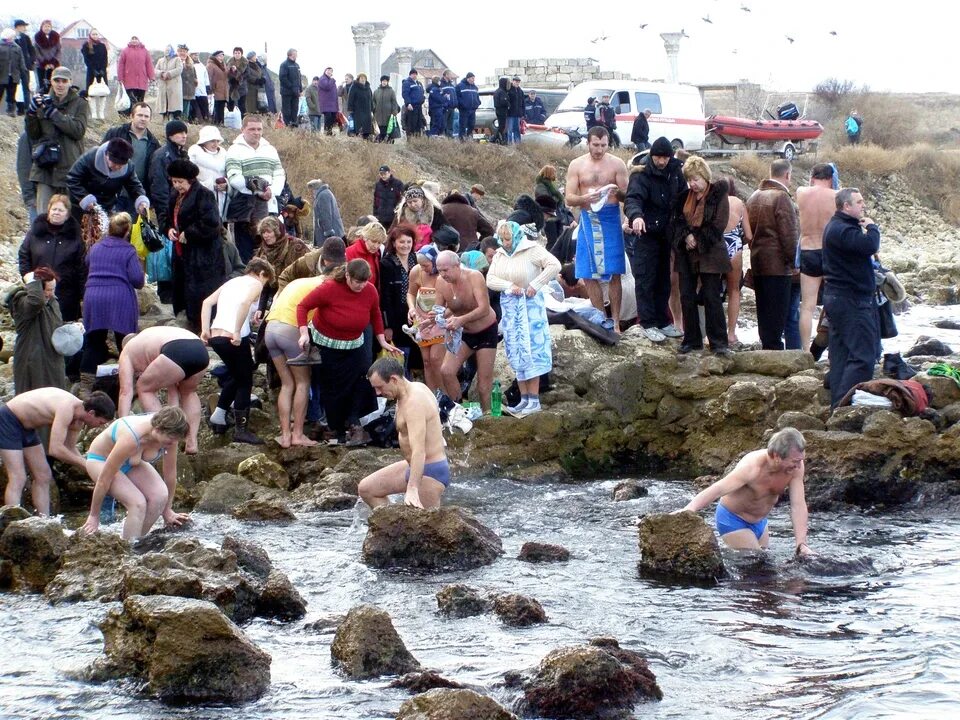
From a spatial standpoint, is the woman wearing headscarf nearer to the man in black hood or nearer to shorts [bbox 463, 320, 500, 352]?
the man in black hood

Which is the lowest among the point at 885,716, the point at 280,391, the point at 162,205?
the point at 885,716

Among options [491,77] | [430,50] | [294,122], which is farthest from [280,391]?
[430,50]

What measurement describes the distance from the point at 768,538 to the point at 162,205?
6.93m

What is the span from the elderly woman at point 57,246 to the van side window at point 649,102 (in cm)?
2355

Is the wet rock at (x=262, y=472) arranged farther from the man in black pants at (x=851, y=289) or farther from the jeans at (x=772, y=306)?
the jeans at (x=772, y=306)

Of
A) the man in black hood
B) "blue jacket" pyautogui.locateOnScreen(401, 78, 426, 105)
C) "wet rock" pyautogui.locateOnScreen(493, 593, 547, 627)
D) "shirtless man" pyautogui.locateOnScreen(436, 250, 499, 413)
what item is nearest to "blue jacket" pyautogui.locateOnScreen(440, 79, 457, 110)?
"blue jacket" pyautogui.locateOnScreen(401, 78, 426, 105)

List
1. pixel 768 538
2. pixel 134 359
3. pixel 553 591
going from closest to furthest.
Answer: pixel 553 591 < pixel 768 538 < pixel 134 359

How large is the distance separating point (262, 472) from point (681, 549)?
169 inches

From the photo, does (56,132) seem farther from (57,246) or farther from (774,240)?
(774,240)

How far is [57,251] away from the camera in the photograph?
12.9 m

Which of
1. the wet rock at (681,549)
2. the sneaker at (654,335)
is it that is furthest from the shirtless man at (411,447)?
the sneaker at (654,335)

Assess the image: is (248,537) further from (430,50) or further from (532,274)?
(430,50)

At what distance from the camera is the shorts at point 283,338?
12.6m

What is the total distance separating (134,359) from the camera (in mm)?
11438
